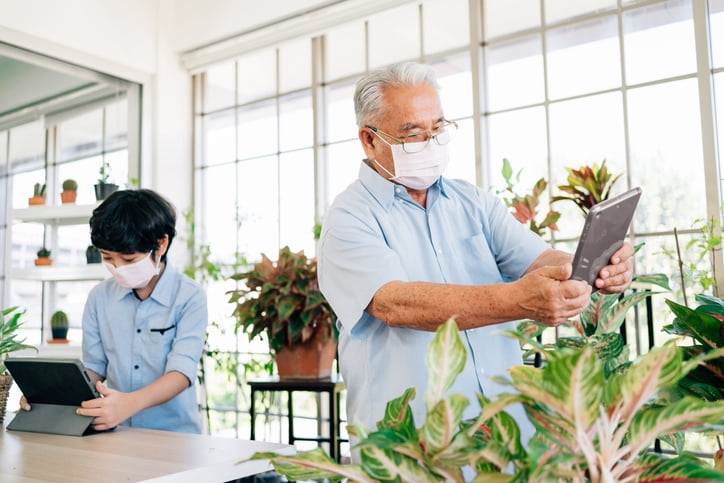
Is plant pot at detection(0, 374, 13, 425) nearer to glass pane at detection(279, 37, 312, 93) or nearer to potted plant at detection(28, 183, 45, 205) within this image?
potted plant at detection(28, 183, 45, 205)

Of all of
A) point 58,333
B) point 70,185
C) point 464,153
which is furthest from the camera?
point 70,185

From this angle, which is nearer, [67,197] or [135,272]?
[135,272]

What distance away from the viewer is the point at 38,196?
4.55 metres

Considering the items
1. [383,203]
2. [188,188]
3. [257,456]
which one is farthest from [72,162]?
[257,456]

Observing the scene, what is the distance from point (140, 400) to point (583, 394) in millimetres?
1604

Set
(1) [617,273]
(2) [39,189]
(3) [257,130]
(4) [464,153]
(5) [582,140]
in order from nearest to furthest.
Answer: (1) [617,273] → (5) [582,140] → (4) [464,153] → (2) [39,189] → (3) [257,130]

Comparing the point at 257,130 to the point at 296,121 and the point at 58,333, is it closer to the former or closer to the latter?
the point at 296,121

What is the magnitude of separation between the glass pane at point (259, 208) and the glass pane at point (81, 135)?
1146 millimetres

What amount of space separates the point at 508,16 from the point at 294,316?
7.50ft

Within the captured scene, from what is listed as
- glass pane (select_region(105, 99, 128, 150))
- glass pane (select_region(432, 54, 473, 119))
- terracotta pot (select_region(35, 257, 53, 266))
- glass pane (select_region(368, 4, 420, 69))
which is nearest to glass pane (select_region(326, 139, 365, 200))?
glass pane (select_region(368, 4, 420, 69))

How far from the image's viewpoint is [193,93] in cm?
540

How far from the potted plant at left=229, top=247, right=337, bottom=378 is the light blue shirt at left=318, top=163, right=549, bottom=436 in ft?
4.83

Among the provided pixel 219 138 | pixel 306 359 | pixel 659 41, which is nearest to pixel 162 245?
pixel 306 359

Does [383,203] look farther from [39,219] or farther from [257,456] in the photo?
[39,219]
